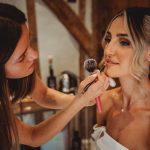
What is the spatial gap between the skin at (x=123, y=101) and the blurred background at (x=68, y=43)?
1.33 meters

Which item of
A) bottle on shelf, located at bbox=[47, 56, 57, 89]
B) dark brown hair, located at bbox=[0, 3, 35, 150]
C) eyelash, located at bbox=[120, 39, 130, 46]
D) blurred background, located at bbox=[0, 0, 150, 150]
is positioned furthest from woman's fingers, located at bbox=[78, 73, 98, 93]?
bottle on shelf, located at bbox=[47, 56, 57, 89]

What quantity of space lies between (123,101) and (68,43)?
174 centimetres

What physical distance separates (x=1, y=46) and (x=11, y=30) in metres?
0.07

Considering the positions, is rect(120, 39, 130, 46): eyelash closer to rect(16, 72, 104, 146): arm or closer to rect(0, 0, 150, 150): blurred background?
rect(16, 72, 104, 146): arm

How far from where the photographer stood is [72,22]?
9.20 feet

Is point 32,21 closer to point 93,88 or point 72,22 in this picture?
point 72,22

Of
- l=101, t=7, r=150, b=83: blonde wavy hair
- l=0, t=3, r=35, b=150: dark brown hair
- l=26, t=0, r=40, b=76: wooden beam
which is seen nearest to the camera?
l=0, t=3, r=35, b=150: dark brown hair

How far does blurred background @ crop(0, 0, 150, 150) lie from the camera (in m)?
2.67

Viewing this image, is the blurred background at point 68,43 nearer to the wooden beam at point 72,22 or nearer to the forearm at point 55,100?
the wooden beam at point 72,22

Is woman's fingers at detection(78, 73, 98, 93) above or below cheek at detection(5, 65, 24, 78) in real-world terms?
below

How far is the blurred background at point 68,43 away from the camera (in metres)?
2.67

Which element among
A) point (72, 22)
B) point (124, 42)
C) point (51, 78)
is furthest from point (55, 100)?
point (72, 22)

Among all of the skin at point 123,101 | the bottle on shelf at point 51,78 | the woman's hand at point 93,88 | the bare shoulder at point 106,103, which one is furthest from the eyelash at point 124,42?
the bottle on shelf at point 51,78

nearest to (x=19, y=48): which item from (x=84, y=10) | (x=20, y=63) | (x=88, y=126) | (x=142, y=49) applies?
(x=20, y=63)
